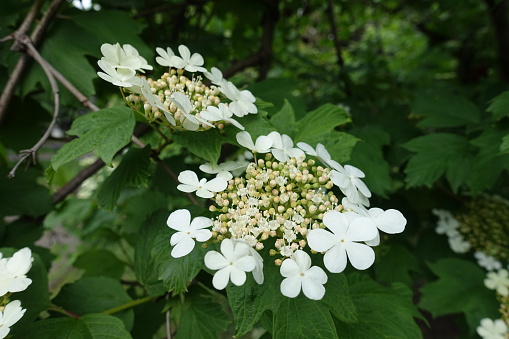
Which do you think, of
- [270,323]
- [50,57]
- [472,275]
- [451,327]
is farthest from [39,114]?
[451,327]

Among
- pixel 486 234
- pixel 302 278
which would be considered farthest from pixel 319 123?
pixel 486 234

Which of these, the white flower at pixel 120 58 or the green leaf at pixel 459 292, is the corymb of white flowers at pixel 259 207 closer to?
the white flower at pixel 120 58

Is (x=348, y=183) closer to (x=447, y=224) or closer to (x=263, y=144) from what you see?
(x=263, y=144)

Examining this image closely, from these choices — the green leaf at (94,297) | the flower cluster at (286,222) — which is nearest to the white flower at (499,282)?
the flower cluster at (286,222)

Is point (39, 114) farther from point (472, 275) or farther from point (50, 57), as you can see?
point (472, 275)

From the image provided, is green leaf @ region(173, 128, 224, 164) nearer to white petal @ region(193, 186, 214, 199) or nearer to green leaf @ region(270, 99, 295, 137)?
white petal @ region(193, 186, 214, 199)
